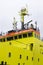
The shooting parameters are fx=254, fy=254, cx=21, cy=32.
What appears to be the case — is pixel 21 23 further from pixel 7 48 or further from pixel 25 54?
pixel 7 48

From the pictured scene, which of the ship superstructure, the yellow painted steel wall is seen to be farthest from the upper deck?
the yellow painted steel wall

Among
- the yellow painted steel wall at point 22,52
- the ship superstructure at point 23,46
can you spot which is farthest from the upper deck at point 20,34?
the yellow painted steel wall at point 22,52

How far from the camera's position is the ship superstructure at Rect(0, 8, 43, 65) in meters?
33.0

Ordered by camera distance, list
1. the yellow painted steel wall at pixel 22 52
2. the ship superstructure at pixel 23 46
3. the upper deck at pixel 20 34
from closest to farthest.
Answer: the yellow painted steel wall at pixel 22 52, the ship superstructure at pixel 23 46, the upper deck at pixel 20 34

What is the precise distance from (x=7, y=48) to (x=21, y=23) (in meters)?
15.8

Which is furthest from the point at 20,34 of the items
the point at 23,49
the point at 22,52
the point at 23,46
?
the point at 22,52

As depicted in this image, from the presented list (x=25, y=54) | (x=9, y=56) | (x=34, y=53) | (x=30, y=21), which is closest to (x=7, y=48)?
(x=9, y=56)

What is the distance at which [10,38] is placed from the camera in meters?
43.5

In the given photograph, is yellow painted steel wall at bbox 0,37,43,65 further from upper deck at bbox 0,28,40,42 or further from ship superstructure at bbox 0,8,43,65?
upper deck at bbox 0,28,40,42

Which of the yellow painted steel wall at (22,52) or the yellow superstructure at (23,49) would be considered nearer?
the yellow painted steel wall at (22,52)

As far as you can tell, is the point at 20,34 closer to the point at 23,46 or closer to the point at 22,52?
the point at 23,46

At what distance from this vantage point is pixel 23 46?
39312mm

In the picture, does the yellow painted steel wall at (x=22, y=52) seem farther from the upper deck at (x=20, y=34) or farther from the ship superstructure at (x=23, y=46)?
the upper deck at (x=20, y=34)

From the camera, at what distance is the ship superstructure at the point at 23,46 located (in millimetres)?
33031
